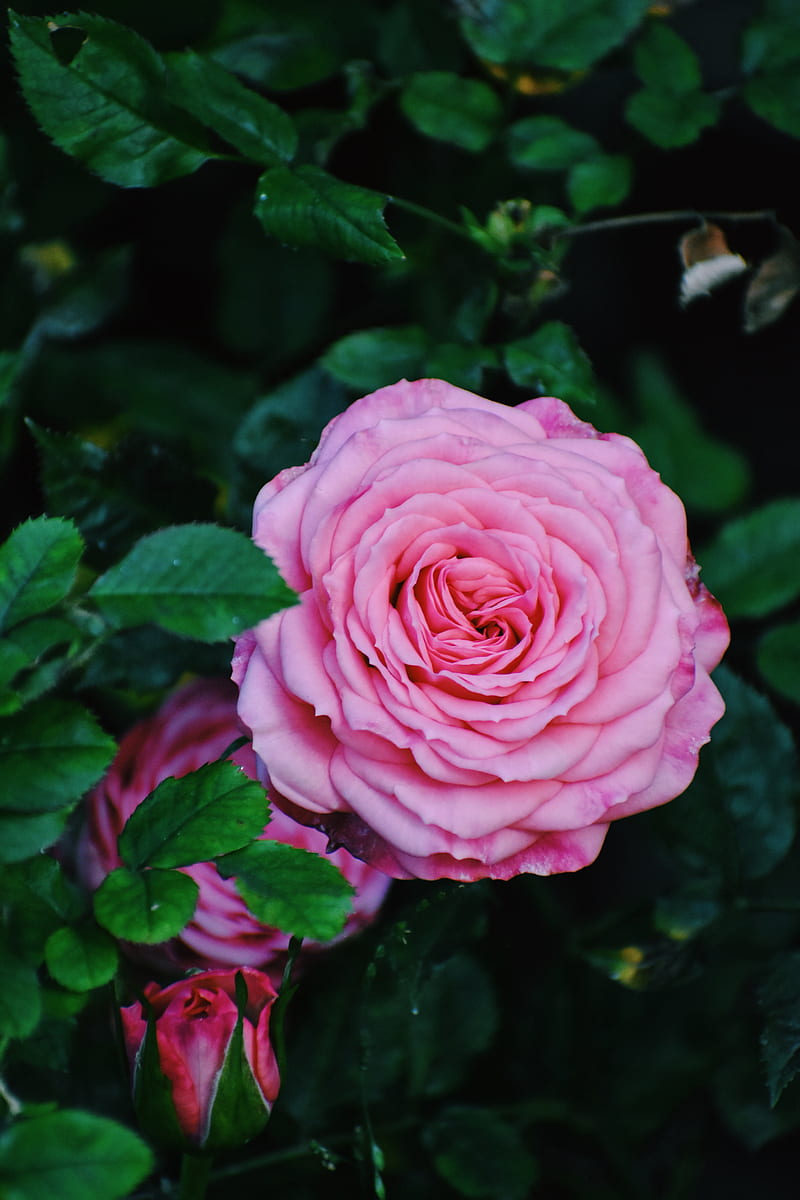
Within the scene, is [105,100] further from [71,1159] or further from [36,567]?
[71,1159]

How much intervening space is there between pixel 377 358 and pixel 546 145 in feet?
0.57

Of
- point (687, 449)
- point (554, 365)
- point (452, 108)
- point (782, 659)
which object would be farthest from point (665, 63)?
point (687, 449)

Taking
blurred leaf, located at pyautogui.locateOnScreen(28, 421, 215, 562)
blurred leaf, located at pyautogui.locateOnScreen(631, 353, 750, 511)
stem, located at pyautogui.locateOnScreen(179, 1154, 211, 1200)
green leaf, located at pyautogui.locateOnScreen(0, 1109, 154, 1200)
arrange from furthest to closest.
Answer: blurred leaf, located at pyautogui.locateOnScreen(631, 353, 750, 511) < blurred leaf, located at pyautogui.locateOnScreen(28, 421, 215, 562) < stem, located at pyautogui.locateOnScreen(179, 1154, 211, 1200) < green leaf, located at pyautogui.locateOnScreen(0, 1109, 154, 1200)

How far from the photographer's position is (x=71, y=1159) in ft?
1.17

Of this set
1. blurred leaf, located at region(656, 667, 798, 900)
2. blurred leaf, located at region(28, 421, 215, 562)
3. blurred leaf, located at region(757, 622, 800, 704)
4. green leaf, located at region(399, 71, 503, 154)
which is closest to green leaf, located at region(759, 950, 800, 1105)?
blurred leaf, located at region(656, 667, 798, 900)

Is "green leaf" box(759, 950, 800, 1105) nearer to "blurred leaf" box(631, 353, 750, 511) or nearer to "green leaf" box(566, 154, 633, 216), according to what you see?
"green leaf" box(566, 154, 633, 216)

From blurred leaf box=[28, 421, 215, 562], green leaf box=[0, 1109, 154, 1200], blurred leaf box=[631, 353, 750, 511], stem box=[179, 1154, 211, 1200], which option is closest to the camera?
green leaf box=[0, 1109, 154, 1200]

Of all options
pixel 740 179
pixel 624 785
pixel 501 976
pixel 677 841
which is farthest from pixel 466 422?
pixel 740 179

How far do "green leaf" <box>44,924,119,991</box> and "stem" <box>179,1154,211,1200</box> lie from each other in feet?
0.34

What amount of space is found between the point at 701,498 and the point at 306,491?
0.69 meters

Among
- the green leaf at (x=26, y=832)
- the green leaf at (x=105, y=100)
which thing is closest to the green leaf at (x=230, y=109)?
the green leaf at (x=105, y=100)

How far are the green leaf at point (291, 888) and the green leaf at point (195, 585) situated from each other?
10 centimetres

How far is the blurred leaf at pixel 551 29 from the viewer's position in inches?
25.0

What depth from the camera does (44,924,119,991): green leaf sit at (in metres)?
0.40
